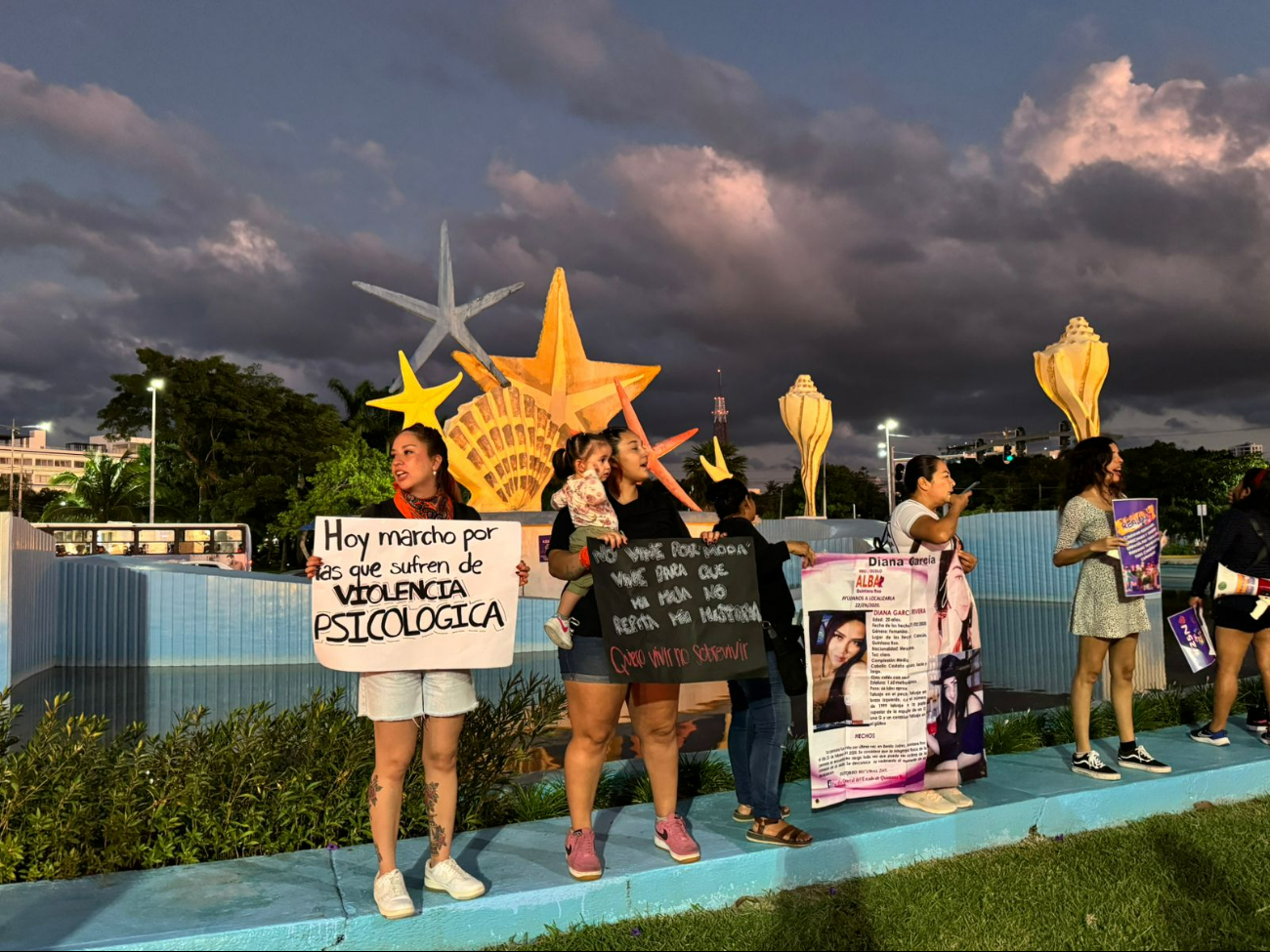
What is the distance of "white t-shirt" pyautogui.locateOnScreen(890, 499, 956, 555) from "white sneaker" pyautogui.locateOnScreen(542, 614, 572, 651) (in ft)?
6.68

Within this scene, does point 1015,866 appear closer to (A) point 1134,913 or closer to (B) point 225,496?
(A) point 1134,913

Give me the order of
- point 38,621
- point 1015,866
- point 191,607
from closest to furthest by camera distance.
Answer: point 1015,866 < point 38,621 < point 191,607

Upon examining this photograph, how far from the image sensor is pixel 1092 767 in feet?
19.0

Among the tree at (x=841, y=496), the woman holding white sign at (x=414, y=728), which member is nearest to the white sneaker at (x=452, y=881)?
the woman holding white sign at (x=414, y=728)

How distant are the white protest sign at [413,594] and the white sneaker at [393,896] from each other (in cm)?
81

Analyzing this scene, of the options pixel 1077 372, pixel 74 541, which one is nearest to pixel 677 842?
pixel 1077 372

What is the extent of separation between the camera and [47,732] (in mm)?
4660

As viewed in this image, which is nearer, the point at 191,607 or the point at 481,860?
the point at 481,860

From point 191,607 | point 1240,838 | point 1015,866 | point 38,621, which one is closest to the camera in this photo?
point 1015,866

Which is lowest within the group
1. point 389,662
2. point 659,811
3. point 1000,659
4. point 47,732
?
point 1000,659

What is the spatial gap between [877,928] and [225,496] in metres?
49.9

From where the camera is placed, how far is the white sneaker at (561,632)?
4.17 metres

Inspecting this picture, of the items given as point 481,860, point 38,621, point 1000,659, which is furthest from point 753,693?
point 38,621

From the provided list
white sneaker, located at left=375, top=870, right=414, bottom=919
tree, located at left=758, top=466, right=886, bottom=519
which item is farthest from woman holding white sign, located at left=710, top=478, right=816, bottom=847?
tree, located at left=758, top=466, right=886, bottom=519
